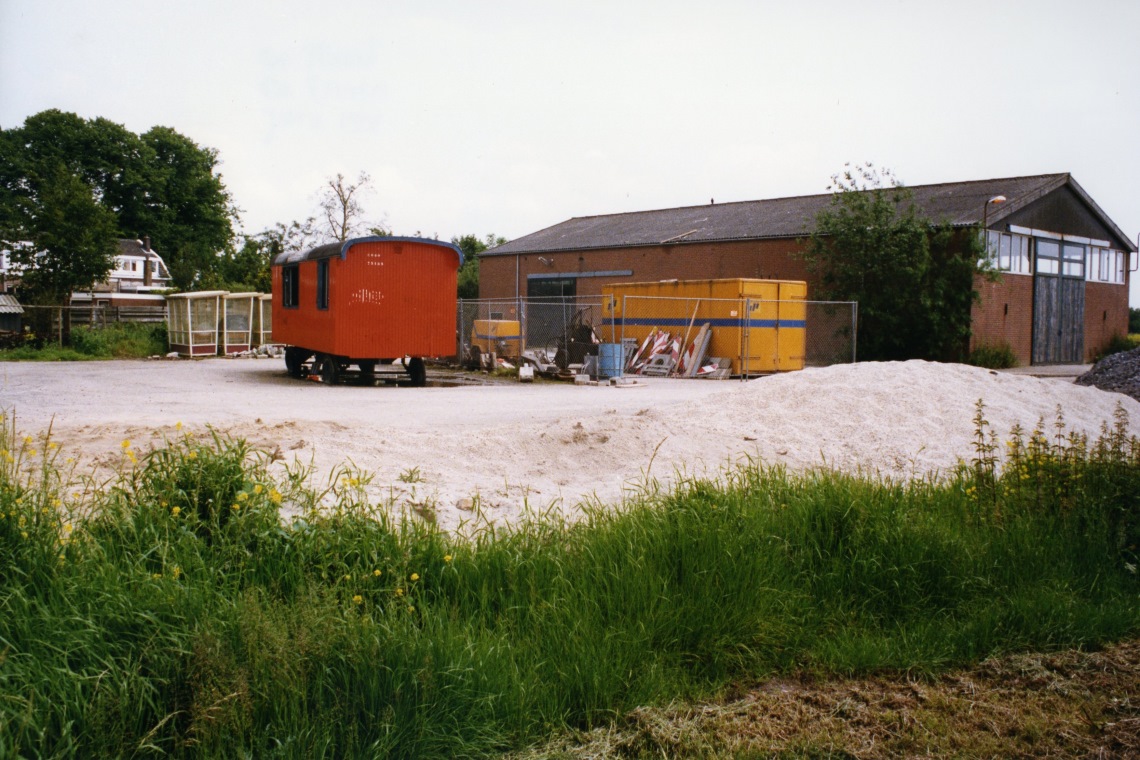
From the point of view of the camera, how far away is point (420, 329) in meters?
20.2

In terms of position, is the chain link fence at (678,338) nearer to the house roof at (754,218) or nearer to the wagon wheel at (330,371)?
the wagon wheel at (330,371)

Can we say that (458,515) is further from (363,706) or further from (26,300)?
(26,300)

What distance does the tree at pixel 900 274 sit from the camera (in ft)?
93.4

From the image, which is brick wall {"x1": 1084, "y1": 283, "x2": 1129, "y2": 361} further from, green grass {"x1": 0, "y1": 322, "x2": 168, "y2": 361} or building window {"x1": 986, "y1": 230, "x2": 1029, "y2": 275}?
green grass {"x1": 0, "y1": 322, "x2": 168, "y2": 361}

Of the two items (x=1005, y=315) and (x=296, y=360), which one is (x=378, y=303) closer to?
(x=296, y=360)

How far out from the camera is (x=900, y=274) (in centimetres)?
2870

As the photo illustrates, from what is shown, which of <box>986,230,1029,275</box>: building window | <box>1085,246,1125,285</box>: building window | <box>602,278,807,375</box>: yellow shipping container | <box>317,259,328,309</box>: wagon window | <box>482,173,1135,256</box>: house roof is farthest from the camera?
<box>1085,246,1125,285</box>: building window

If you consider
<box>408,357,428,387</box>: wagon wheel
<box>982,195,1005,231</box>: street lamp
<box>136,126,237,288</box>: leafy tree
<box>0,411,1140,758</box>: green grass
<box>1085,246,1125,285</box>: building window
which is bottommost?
<box>0,411,1140,758</box>: green grass

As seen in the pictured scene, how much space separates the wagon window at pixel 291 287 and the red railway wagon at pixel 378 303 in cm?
89

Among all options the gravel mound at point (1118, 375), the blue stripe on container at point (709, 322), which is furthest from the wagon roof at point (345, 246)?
the gravel mound at point (1118, 375)

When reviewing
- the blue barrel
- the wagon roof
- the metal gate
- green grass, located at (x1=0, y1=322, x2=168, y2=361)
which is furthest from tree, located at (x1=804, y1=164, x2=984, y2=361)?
green grass, located at (x1=0, y1=322, x2=168, y2=361)

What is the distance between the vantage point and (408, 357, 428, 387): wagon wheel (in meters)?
20.5

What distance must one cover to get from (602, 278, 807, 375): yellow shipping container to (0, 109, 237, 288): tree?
4038cm

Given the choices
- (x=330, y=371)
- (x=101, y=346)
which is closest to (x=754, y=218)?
(x=330, y=371)
